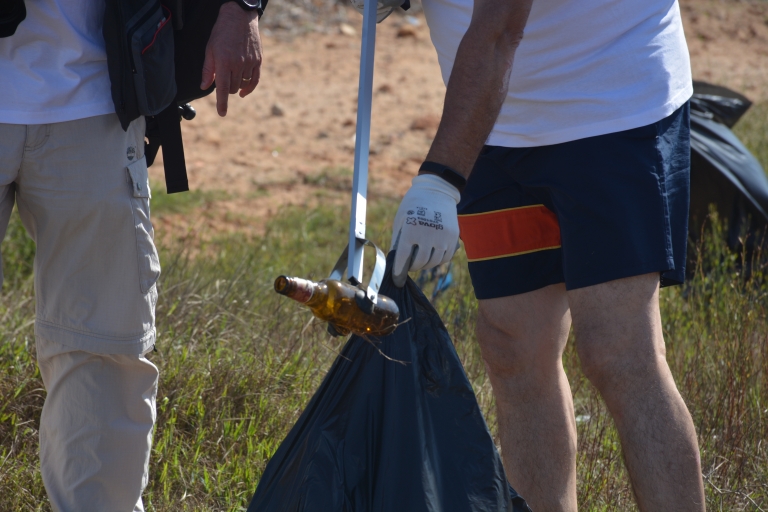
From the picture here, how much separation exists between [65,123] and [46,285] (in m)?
0.35

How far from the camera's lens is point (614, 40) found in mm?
1947

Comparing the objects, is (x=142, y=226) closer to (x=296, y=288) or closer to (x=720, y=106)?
(x=296, y=288)

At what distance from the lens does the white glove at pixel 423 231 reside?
5.42 ft

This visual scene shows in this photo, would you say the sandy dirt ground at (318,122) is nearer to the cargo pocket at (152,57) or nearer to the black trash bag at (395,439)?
the cargo pocket at (152,57)

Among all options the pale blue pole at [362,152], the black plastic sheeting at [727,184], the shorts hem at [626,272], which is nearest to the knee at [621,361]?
the shorts hem at [626,272]

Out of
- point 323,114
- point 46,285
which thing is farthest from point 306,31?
point 46,285

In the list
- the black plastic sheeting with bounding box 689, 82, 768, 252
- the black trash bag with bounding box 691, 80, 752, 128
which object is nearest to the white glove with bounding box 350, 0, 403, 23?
the black plastic sheeting with bounding box 689, 82, 768, 252

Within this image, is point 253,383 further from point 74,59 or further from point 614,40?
point 614,40

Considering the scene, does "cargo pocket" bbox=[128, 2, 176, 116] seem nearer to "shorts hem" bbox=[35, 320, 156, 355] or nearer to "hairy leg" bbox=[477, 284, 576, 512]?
"shorts hem" bbox=[35, 320, 156, 355]

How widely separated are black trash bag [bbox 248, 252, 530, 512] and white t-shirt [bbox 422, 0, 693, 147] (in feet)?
1.83

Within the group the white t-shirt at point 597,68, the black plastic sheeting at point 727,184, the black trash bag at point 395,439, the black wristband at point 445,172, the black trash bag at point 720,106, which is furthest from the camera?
the black trash bag at point 720,106

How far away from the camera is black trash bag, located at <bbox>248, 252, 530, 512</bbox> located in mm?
1606

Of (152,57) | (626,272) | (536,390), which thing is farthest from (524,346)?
(152,57)

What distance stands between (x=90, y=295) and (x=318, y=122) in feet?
22.7
